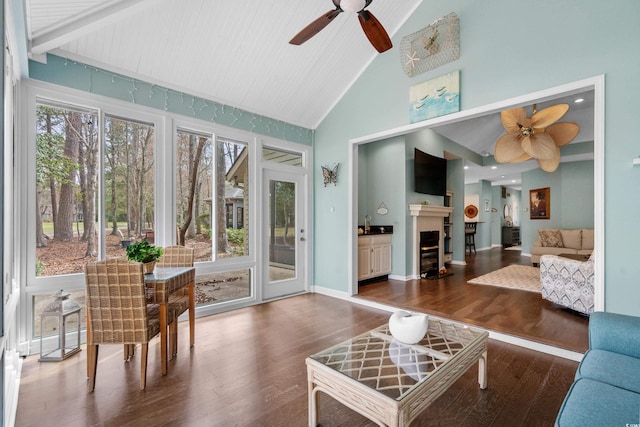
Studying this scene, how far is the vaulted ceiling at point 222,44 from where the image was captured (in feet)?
8.45

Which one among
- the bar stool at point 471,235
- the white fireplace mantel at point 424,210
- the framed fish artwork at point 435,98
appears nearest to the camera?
the framed fish artwork at point 435,98

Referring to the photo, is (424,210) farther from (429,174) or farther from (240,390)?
(240,390)

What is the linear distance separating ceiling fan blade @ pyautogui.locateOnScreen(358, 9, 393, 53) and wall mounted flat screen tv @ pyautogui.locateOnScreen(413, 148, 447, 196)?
353 centimetres

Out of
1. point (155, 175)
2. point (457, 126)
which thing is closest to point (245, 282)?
point (155, 175)

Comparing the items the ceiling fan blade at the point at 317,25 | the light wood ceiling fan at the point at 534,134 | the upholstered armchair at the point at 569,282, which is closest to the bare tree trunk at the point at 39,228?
the ceiling fan blade at the point at 317,25

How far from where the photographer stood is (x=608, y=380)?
4.51 ft

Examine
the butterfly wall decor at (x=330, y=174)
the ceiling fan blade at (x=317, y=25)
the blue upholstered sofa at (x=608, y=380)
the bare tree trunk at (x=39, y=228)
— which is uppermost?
the ceiling fan blade at (x=317, y=25)

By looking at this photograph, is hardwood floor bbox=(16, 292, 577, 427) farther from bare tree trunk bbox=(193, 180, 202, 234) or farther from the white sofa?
the white sofa

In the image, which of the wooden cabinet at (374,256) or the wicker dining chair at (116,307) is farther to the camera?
the wooden cabinet at (374,256)

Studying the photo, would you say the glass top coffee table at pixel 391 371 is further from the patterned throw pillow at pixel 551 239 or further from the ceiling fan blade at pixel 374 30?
the patterned throw pillow at pixel 551 239

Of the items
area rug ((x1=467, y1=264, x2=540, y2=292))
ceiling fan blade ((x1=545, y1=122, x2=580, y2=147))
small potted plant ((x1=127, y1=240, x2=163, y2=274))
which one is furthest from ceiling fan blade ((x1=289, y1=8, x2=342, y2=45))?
area rug ((x1=467, y1=264, x2=540, y2=292))

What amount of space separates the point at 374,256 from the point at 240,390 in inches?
148

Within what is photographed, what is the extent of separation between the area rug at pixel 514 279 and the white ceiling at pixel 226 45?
10.3 ft

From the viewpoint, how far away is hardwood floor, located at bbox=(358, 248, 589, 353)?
299 centimetres
